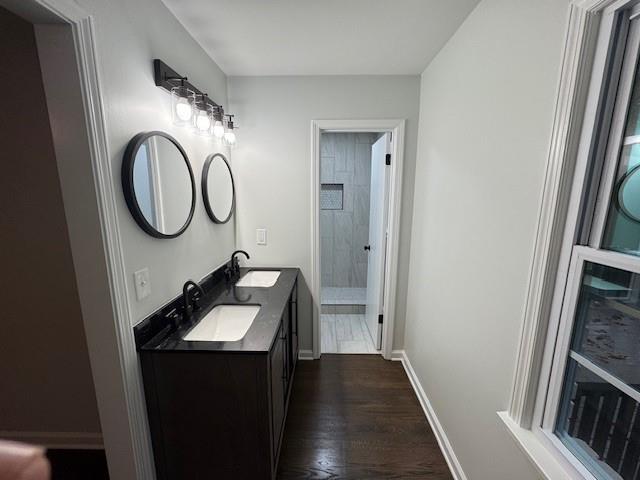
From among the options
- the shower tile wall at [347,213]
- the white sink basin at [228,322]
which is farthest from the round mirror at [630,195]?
the shower tile wall at [347,213]

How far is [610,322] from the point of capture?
2.63 ft

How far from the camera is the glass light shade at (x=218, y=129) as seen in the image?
1.87 m

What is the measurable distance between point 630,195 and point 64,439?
2.89 m

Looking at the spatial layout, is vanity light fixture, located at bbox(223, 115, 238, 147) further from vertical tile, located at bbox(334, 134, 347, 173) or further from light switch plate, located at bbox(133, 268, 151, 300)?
vertical tile, located at bbox(334, 134, 347, 173)

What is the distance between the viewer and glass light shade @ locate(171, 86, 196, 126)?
141 cm

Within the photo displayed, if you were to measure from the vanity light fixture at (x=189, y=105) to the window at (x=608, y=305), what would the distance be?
169 centimetres

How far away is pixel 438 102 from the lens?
1.84m

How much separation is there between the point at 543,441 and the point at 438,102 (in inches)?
73.7

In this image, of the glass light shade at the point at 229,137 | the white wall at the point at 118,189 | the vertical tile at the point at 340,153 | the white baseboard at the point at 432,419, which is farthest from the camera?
the vertical tile at the point at 340,153

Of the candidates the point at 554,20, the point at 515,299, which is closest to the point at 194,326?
the point at 515,299

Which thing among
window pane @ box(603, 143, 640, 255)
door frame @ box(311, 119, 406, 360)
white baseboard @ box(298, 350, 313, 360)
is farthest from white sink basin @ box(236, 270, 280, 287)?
window pane @ box(603, 143, 640, 255)

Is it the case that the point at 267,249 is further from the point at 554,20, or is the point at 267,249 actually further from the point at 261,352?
the point at 554,20

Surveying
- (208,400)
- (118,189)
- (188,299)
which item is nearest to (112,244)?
(118,189)

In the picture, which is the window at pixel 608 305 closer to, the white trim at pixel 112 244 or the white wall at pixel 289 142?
the white wall at pixel 289 142
